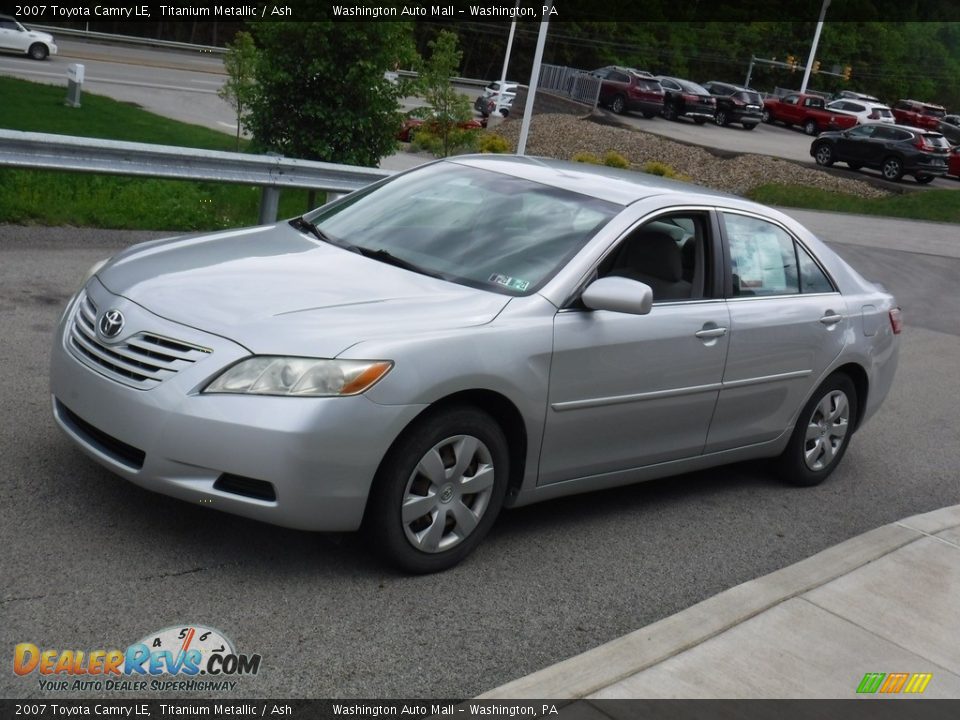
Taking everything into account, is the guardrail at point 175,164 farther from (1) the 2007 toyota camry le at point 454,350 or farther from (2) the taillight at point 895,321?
(2) the taillight at point 895,321

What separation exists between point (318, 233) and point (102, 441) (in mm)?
1641

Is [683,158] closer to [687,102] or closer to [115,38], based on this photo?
[687,102]

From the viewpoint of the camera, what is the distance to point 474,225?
5.68 meters

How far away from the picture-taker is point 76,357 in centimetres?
484

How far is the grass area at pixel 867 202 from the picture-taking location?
31.2 metres

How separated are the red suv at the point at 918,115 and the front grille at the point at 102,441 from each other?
Answer: 193 feet

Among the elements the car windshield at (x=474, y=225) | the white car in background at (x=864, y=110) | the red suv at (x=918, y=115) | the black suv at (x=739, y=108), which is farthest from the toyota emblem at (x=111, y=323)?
the red suv at (x=918, y=115)

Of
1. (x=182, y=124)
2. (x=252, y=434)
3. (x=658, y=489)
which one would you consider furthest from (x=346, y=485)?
(x=182, y=124)

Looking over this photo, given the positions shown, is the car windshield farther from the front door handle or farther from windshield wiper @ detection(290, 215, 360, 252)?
the front door handle

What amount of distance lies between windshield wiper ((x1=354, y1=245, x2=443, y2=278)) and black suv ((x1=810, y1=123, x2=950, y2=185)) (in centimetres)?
3499

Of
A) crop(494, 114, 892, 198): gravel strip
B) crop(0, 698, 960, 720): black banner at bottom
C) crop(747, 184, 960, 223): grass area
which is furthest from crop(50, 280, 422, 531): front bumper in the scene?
crop(494, 114, 892, 198): gravel strip

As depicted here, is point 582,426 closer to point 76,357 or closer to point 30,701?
point 76,357

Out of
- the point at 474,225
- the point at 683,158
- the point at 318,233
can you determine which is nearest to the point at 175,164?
the point at 318,233

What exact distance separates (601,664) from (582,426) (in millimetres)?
1390
